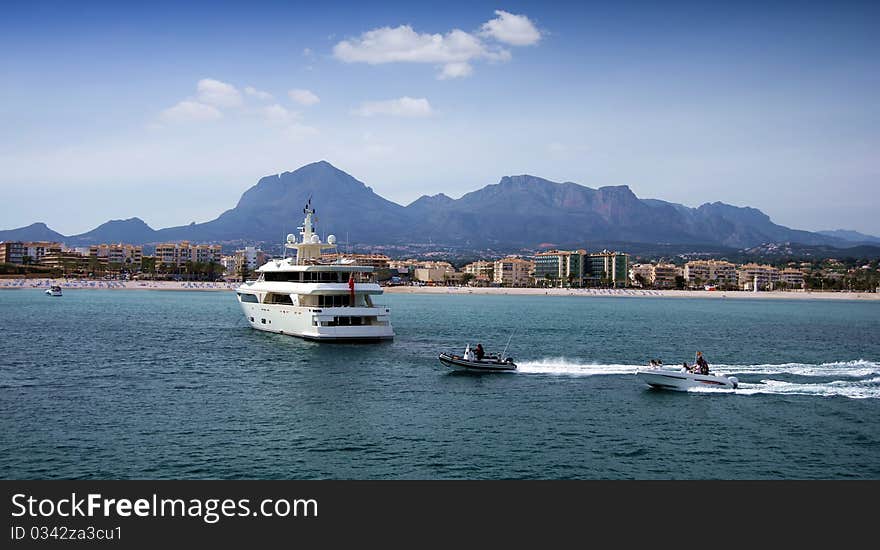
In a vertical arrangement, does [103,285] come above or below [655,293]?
below

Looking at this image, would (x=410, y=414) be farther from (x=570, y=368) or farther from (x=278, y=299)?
(x=278, y=299)

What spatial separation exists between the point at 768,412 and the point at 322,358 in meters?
22.6

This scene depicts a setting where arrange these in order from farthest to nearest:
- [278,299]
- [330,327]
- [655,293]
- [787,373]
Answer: [655,293] < [278,299] < [330,327] < [787,373]

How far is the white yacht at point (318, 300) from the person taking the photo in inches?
1827

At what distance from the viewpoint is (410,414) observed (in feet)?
86.9

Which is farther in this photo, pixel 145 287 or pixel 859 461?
Result: pixel 145 287

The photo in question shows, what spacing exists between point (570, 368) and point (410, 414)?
1314cm

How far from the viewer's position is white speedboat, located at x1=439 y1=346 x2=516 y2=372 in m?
36.1

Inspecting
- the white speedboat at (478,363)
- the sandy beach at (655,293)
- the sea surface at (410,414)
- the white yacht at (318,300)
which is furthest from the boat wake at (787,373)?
the sandy beach at (655,293)

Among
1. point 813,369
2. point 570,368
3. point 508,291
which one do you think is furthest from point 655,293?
point 570,368
